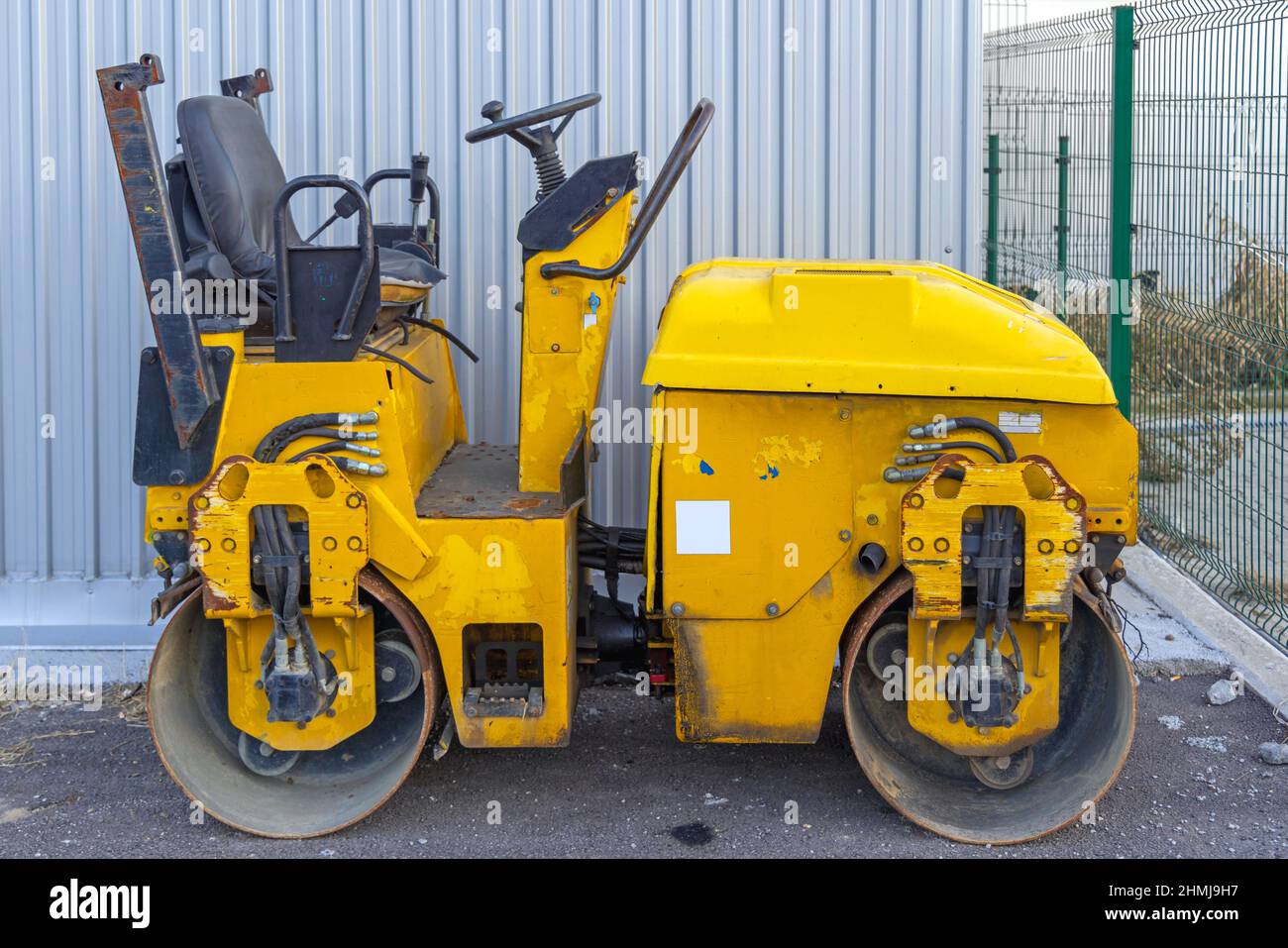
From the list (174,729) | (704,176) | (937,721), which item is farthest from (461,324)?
(937,721)

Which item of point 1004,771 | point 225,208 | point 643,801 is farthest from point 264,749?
point 1004,771

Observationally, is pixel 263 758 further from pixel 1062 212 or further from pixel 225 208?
pixel 1062 212

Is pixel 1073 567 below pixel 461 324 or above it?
below

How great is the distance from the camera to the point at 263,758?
528 centimetres

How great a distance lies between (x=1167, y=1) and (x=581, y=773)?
14.5 ft

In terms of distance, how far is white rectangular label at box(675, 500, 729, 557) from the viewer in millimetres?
4859

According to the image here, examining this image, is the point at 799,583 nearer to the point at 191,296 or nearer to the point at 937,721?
the point at 937,721

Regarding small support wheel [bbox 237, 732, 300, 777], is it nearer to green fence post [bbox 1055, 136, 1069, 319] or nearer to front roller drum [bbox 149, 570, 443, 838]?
front roller drum [bbox 149, 570, 443, 838]

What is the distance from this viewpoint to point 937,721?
4957mm

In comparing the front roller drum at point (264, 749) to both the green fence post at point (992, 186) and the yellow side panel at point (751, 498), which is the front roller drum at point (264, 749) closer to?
the yellow side panel at point (751, 498)

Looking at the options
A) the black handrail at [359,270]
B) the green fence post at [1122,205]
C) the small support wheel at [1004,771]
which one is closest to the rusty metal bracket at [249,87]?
the black handrail at [359,270]

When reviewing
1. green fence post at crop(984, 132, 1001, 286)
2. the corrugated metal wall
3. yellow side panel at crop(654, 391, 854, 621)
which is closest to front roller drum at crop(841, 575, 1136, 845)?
yellow side panel at crop(654, 391, 854, 621)

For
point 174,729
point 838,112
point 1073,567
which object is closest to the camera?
point 1073,567

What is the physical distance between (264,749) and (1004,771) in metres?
A: 2.51
